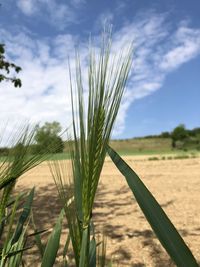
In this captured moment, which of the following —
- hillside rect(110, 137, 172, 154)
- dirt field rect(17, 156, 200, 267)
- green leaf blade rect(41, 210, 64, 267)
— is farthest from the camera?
hillside rect(110, 137, 172, 154)

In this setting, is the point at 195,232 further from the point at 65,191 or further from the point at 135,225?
the point at 65,191

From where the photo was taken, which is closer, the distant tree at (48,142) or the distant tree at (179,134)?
the distant tree at (48,142)

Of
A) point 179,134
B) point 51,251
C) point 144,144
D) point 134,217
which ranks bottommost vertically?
point 134,217

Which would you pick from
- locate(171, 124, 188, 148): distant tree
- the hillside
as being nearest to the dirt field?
the hillside

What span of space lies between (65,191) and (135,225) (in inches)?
180

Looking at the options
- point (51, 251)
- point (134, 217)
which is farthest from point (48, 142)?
point (134, 217)

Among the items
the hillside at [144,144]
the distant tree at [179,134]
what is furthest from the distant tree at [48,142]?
the distant tree at [179,134]

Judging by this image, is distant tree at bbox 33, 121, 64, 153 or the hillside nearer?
distant tree at bbox 33, 121, 64, 153

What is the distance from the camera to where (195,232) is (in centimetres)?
499

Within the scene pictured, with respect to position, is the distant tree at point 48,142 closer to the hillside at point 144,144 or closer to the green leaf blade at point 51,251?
the green leaf blade at point 51,251

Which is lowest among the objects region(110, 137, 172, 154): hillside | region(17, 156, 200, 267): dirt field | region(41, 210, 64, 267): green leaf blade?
region(17, 156, 200, 267): dirt field

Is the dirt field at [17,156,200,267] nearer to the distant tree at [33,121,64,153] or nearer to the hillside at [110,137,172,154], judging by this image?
the distant tree at [33,121,64,153]

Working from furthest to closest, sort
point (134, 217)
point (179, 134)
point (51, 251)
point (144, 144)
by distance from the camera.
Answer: point (179, 134)
point (144, 144)
point (134, 217)
point (51, 251)

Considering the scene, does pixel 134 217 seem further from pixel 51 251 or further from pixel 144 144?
pixel 144 144
